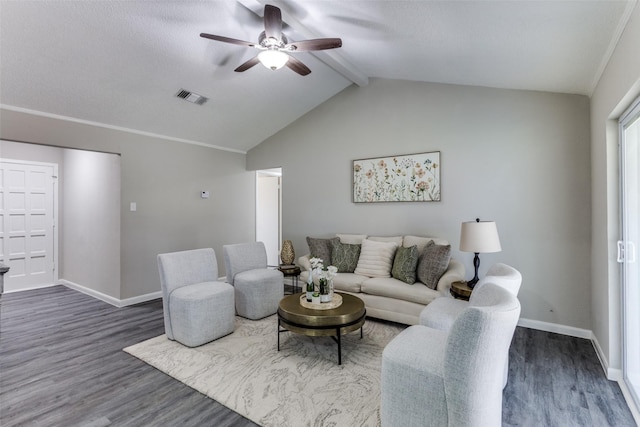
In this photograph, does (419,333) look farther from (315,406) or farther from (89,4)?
(89,4)

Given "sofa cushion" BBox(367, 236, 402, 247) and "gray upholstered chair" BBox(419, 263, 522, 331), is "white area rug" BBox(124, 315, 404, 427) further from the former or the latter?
"sofa cushion" BBox(367, 236, 402, 247)

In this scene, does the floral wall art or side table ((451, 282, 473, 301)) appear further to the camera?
the floral wall art

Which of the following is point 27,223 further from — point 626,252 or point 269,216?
point 626,252

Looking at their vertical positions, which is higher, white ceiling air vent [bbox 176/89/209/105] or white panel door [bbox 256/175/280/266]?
white ceiling air vent [bbox 176/89/209/105]

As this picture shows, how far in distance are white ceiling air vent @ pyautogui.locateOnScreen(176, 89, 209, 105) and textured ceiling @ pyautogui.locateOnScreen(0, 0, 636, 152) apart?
0.10 metres

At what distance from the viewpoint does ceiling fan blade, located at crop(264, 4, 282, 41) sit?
7.58ft

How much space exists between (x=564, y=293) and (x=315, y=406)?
2981 millimetres

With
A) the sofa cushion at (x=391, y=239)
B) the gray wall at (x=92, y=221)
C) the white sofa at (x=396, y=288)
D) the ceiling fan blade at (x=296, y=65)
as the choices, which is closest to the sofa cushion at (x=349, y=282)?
the white sofa at (x=396, y=288)

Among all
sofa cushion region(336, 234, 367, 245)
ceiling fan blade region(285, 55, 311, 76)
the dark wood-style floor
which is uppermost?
ceiling fan blade region(285, 55, 311, 76)

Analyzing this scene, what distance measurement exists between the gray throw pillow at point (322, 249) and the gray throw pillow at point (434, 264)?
131 centimetres

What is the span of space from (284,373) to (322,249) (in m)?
2.08

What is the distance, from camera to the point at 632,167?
7.55ft

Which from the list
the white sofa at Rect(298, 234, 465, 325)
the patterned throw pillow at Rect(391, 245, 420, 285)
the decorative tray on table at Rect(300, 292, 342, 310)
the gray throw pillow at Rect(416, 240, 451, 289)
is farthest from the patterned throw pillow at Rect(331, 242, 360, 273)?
the decorative tray on table at Rect(300, 292, 342, 310)

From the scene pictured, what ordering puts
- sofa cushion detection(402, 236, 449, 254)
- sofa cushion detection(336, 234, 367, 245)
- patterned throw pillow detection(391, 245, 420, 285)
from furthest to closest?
sofa cushion detection(336, 234, 367, 245)
sofa cushion detection(402, 236, 449, 254)
patterned throw pillow detection(391, 245, 420, 285)
